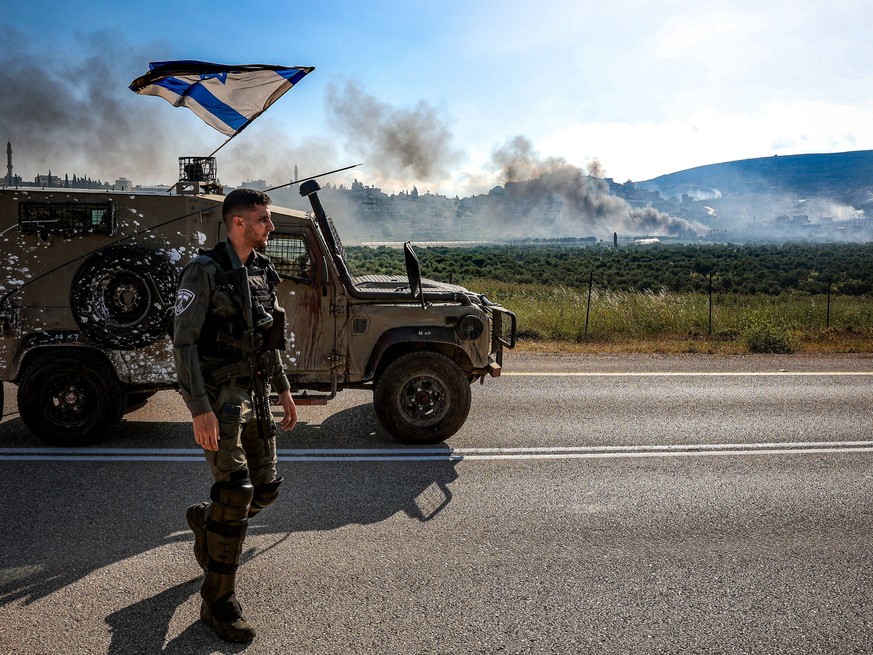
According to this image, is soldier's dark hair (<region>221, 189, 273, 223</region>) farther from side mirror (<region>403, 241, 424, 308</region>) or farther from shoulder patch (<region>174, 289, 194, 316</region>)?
side mirror (<region>403, 241, 424, 308</region>)

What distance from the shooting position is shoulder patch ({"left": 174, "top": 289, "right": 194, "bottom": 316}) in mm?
3555

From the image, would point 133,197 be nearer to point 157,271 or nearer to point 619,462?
point 157,271

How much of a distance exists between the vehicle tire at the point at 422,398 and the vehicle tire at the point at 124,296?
1.91 meters

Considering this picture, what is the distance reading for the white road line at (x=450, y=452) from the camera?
629cm

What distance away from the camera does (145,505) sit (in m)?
5.22

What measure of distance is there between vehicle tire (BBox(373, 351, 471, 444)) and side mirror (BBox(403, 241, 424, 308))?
0.55 metres

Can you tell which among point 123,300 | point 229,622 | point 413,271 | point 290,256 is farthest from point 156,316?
point 229,622

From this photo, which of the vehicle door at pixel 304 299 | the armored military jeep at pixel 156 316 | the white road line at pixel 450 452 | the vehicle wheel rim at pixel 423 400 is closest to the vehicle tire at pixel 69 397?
the armored military jeep at pixel 156 316

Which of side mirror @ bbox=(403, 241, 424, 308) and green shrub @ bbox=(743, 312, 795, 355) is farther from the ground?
side mirror @ bbox=(403, 241, 424, 308)

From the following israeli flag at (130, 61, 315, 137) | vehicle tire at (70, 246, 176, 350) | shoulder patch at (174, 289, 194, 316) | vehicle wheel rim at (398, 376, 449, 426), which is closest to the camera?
shoulder patch at (174, 289, 194, 316)

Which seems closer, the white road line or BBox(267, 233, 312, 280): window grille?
the white road line

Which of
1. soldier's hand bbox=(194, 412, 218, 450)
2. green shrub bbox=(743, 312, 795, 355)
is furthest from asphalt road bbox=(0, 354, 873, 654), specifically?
green shrub bbox=(743, 312, 795, 355)

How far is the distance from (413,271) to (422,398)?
1.19m

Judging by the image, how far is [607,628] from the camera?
367cm
